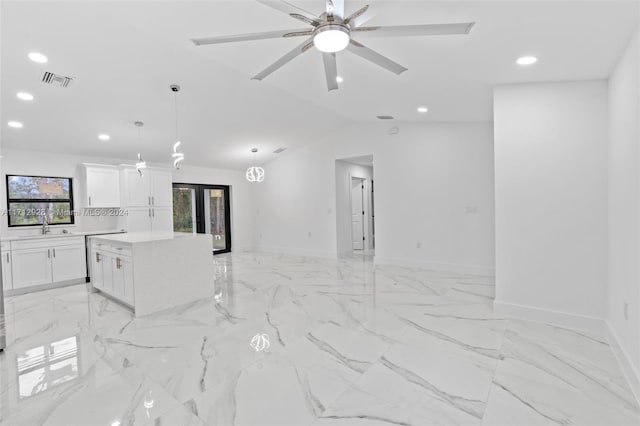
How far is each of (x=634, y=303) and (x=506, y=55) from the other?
6.73 ft

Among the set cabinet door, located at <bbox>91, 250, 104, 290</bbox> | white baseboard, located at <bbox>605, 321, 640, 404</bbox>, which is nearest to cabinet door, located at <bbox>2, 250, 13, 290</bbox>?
cabinet door, located at <bbox>91, 250, 104, 290</bbox>

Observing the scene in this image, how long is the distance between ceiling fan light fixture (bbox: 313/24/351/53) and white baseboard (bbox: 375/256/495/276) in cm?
473

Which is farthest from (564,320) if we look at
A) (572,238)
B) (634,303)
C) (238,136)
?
(238,136)

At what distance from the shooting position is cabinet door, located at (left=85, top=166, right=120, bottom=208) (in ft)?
18.7

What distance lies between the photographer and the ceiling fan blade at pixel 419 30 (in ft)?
5.81

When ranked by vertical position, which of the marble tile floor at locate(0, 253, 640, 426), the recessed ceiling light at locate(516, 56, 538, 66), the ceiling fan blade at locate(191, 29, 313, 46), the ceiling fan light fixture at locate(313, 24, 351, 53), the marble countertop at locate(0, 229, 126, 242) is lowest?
the marble tile floor at locate(0, 253, 640, 426)

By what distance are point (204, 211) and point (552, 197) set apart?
23.7ft

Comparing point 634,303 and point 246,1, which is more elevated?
point 246,1

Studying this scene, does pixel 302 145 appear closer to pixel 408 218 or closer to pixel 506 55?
pixel 408 218

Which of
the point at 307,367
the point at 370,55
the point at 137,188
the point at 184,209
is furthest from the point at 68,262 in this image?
the point at 370,55

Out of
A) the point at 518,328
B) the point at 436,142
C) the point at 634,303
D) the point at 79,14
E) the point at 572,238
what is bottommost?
the point at 518,328

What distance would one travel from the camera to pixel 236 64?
3295 mm

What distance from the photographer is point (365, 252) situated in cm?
793

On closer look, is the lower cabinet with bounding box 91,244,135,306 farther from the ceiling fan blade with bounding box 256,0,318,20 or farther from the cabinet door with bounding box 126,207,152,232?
the ceiling fan blade with bounding box 256,0,318,20
